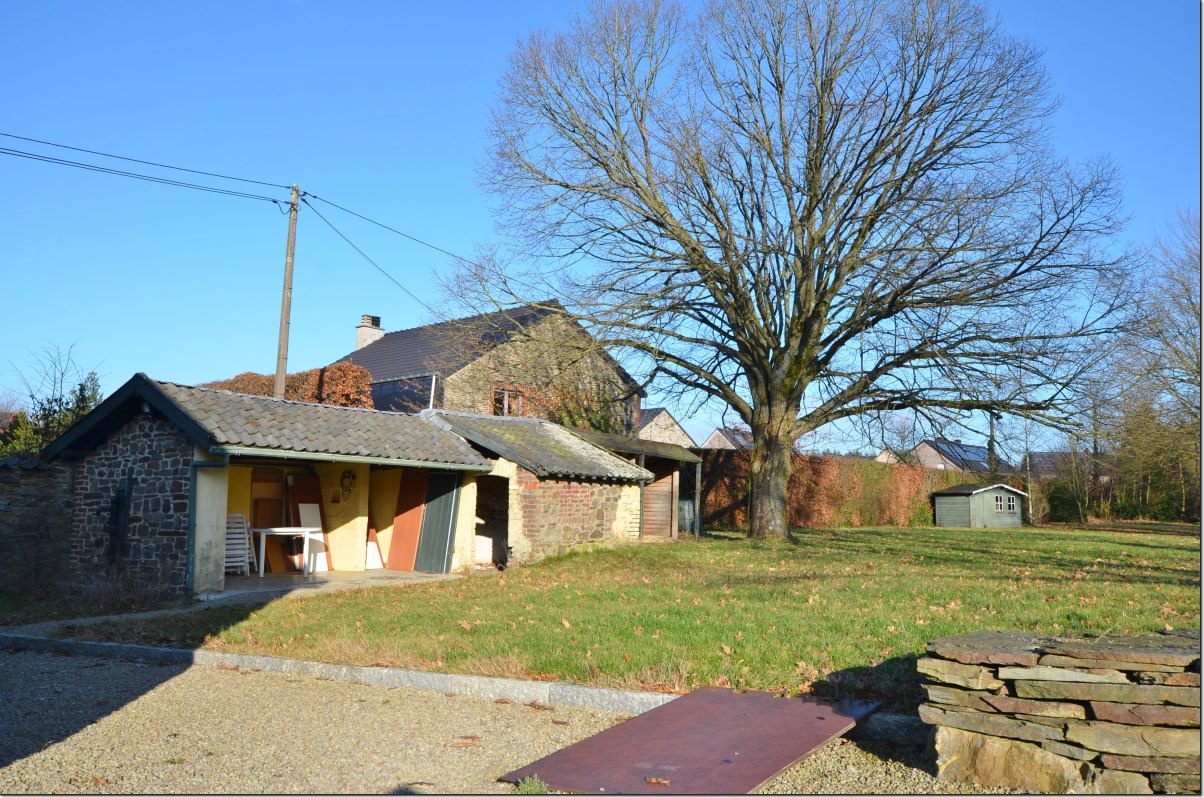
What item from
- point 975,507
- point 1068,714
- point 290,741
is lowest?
point 290,741

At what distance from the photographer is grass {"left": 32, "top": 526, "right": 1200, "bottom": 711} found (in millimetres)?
7441

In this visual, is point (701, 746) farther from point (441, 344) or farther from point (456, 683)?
point (441, 344)

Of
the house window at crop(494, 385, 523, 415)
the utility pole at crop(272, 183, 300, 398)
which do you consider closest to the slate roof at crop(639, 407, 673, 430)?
the house window at crop(494, 385, 523, 415)

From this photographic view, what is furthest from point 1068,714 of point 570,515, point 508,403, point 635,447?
point 508,403

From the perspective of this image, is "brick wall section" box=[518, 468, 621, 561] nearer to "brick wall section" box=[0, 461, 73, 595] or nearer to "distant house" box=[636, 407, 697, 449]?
"brick wall section" box=[0, 461, 73, 595]

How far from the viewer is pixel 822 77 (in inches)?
786

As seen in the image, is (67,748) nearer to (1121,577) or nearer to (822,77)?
(1121,577)

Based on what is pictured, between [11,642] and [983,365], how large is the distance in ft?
56.5

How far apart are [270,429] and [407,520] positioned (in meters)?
4.20

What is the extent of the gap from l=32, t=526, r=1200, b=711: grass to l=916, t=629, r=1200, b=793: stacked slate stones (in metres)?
1.19

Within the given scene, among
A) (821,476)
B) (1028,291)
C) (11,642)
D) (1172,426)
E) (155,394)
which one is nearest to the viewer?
(11,642)

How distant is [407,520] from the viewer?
17.9 metres

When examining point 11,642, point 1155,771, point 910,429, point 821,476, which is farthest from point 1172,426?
point 11,642

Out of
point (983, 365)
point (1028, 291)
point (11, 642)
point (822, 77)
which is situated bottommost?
point (11, 642)
